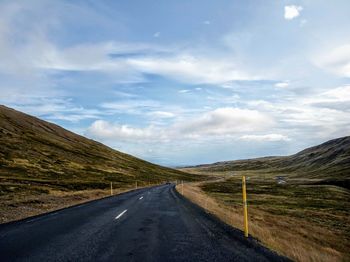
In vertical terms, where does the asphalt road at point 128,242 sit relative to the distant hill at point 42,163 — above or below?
below

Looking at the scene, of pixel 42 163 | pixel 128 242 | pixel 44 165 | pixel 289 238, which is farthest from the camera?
pixel 42 163

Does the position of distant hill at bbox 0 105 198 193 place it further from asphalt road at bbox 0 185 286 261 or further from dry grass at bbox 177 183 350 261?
asphalt road at bbox 0 185 286 261

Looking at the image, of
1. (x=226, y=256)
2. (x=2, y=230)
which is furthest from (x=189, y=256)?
(x=2, y=230)

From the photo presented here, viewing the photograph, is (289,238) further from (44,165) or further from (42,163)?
(42,163)

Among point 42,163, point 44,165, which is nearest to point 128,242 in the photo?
point 44,165

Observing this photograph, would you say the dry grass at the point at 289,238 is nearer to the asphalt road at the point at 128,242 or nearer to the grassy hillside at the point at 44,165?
the asphalt road at the point at 128,242

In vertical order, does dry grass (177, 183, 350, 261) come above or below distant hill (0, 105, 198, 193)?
below

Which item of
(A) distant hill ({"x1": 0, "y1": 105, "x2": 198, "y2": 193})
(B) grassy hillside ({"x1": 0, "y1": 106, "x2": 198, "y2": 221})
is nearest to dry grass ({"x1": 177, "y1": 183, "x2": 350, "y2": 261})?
(B) grassy hillside ({"x1": 0, "y1": 106, "x2": 198, "y2": 221})

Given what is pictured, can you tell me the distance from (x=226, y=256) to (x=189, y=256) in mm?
907

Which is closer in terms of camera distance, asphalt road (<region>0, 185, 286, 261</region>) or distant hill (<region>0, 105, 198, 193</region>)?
asphalt road (<region>0, 185, 286, 261</region>)

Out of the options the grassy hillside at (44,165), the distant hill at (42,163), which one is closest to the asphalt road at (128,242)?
the grassy hillside at (44,165)

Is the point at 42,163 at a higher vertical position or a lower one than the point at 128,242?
higher

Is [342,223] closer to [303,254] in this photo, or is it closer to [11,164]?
[303,254]

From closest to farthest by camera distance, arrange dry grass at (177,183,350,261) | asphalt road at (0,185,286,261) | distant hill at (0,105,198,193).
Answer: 1. asphalt road at (0,185,286,261)
2. dry grass at (177,183,350,261)
3. distant hill at (0,105,198,193)
